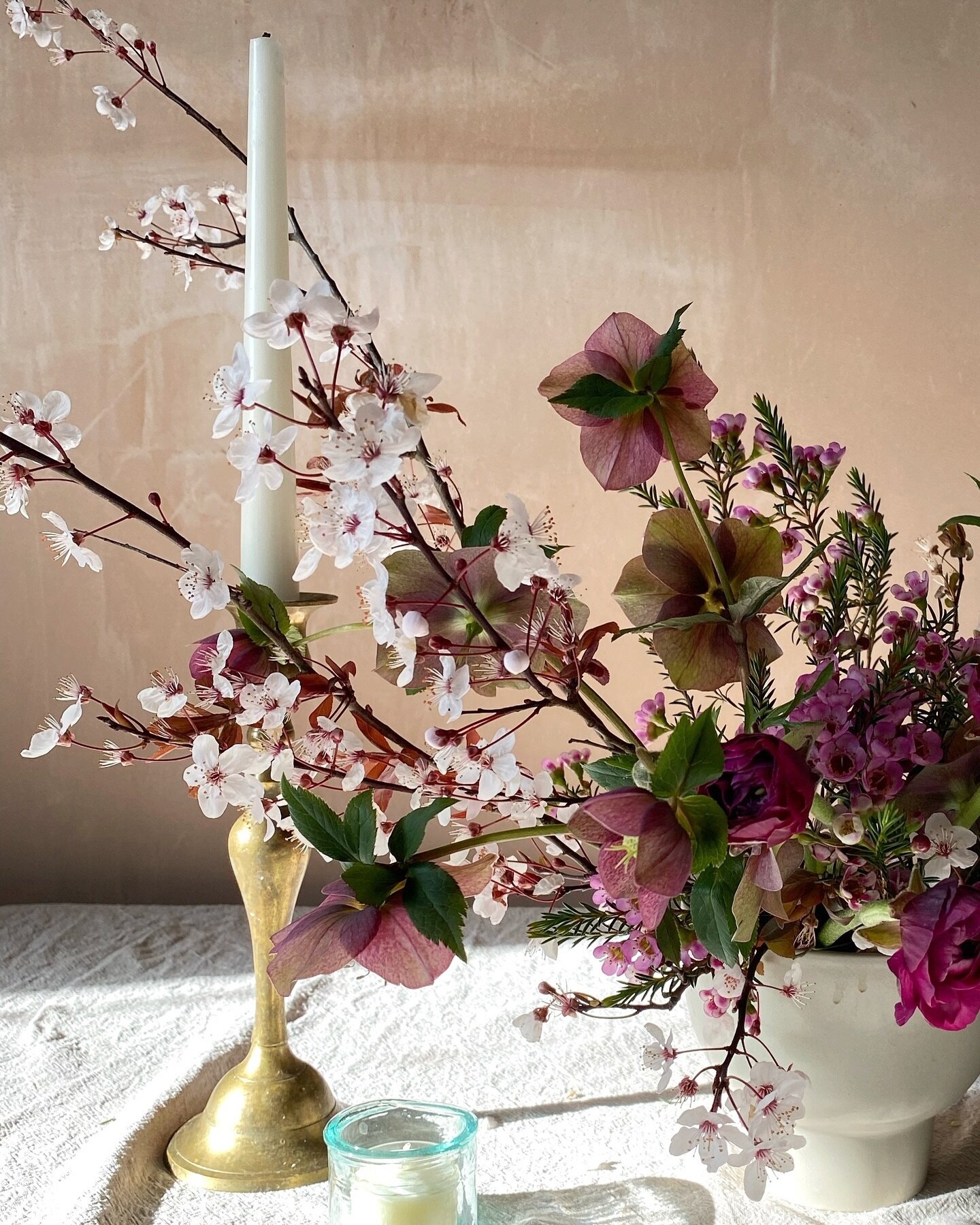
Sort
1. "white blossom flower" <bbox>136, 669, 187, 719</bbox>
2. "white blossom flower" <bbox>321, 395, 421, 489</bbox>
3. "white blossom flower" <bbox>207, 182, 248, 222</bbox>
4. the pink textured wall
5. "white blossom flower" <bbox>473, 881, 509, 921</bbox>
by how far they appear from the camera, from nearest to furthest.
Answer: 1. "white blossom flower" <bbox>321, 395, 421, 489</bbox>
2. "white blossom flower" <bbox>136, 669, 187, 719</bbox>
3. "white blossom flower" <bbox>473, 881, 509, 921</bbox>
4. "white blossom flower" <bbox>207, 182, 248, 222</bbox>
5. the pink textured wall

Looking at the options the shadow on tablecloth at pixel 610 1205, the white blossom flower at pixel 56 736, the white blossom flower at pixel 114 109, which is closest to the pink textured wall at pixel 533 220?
the white blossom flower at pixel 114 109

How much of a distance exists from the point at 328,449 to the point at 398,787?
0.56 ft

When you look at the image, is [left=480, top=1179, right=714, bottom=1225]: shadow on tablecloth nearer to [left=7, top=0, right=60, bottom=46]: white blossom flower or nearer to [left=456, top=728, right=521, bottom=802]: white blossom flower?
[left=456, top=728, right=521, bottom=802]: white blossom flower

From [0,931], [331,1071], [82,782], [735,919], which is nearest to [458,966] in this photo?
[331,1071]

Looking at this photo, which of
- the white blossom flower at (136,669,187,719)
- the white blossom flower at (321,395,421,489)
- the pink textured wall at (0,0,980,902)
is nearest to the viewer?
the white blossom flower at (321,395,421,489)

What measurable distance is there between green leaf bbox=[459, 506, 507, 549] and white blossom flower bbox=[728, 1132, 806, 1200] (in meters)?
0.22

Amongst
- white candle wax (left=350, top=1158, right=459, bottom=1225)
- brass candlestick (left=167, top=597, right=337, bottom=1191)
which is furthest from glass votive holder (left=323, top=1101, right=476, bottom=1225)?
brass candlestick (left=167, top=597, right=337, bottom=1191)

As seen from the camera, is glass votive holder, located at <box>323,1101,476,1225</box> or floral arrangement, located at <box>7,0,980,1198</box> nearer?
floral arrangement, located at <box>7,0,980,1198</box>

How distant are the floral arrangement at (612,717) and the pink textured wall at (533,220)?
0.64 m

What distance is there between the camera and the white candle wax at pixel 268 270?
1.77 feet

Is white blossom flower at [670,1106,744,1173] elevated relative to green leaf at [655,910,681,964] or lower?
lower

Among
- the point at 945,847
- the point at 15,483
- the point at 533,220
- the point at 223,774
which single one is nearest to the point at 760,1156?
the point at 945,847

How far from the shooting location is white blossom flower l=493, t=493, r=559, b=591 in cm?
33

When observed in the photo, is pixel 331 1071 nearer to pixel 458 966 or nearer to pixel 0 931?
pixel 458 966
